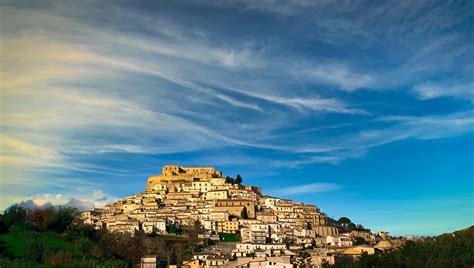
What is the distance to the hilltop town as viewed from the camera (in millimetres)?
50000

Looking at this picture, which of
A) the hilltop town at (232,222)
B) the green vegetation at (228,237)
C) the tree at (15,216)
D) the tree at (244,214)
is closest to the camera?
the tree at (15,216)

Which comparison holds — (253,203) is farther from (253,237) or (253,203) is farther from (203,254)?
(203,254)

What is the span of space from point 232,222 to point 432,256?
3152cm

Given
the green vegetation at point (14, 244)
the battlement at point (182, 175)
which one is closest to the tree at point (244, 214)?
the battlement at point (182, 175)

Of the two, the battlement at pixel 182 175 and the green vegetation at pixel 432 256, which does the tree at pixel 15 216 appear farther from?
the battlement at pixel 182 175

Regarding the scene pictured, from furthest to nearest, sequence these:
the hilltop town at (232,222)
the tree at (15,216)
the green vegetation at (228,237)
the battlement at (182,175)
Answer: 1. the battlement at (182,175)
2. the green vegetation at (228,237)
3. the hilltop town at (232,222)
4. the tree at (15,216)

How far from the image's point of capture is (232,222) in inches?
2571

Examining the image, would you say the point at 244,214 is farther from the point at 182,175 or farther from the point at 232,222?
the point at 182,175

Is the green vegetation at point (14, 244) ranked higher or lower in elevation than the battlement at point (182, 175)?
lower

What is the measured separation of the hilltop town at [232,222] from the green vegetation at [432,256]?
811 cm

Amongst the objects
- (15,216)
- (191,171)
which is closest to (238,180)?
(191,171)

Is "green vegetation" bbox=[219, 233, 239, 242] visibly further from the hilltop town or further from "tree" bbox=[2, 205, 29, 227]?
"tree" bbox=[2, 205, 29, 227]

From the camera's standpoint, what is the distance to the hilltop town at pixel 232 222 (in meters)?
50.0

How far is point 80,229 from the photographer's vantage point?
49.0m
